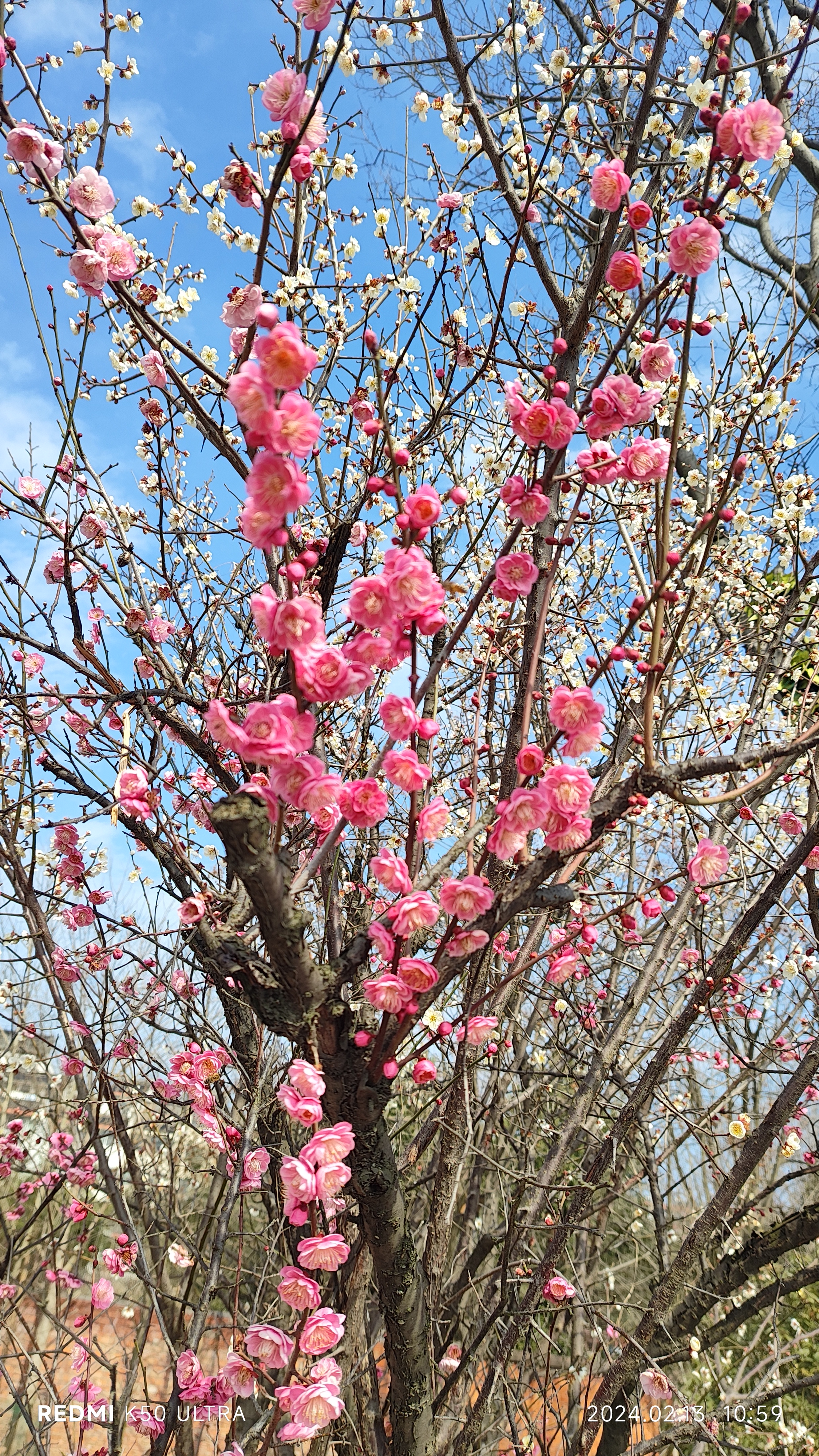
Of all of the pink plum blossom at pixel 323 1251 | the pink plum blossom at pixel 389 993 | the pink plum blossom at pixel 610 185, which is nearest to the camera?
the pink plum blossom at pixel 389 993

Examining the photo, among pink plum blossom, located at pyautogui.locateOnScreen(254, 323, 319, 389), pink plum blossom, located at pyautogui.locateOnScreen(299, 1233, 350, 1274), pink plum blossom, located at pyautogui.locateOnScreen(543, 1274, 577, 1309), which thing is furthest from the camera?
pink plum blossom, located at pyautogui.locateOnScreen(543, 1274, 577, 1309)

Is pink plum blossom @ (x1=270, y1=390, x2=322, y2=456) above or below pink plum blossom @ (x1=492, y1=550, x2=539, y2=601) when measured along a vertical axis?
below

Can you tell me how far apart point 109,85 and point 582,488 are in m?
2.14

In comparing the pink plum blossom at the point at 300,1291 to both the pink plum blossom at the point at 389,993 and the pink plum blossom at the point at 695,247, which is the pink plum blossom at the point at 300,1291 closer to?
the pink plum blossom at the point at 389,993

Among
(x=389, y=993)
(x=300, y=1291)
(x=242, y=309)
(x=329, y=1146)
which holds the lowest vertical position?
(x=300, y=1291)

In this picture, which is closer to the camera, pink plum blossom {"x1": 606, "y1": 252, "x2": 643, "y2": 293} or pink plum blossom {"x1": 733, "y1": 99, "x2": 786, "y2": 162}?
pink plum blossom {"x1": 733, "y1": 99, "x2": 786, "y2": 162}

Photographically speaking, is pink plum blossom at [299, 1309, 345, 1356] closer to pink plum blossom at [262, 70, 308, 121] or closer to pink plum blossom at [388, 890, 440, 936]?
pink plum blossom at [388, 890, 440, 936]

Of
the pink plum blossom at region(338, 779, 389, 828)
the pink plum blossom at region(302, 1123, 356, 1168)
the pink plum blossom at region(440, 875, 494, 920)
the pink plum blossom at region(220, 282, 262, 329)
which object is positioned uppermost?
the pink plum blossom at region(220, 282, 262, 329)

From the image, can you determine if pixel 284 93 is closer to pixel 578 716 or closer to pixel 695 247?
pixel 695 247

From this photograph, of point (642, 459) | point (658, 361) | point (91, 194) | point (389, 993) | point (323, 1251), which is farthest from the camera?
point (91, 194)

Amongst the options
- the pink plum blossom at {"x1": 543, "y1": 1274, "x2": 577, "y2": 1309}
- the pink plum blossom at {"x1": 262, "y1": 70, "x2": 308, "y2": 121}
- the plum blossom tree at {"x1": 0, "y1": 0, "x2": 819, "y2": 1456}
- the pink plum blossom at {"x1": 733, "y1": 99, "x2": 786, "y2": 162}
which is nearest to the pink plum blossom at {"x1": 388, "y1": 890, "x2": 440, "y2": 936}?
the plum blossom tree at {"x1": 0, "y1": 0, "x2": 819, "y2": 1456}

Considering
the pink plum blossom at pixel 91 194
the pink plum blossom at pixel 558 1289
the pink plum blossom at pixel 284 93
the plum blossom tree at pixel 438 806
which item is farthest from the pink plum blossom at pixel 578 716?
the pink plum blossom at pixel 558 1289

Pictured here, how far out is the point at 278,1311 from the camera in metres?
3.05

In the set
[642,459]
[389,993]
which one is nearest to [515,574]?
[642,459]
